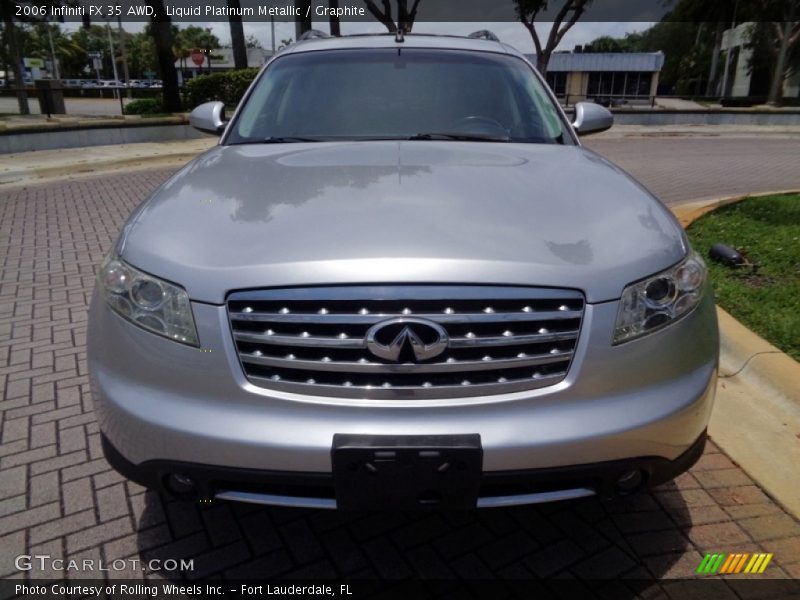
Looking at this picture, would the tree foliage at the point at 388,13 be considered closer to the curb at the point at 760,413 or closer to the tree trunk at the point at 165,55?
the tree trunk at the point at 165,55

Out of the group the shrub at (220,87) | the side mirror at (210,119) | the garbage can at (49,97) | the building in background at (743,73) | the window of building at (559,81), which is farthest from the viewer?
the window of building at (559,81)

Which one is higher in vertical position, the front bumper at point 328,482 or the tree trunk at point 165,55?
the tree trunk at point 165,55

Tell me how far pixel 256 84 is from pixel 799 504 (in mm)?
3275

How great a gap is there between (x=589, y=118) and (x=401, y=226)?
88.5 inches

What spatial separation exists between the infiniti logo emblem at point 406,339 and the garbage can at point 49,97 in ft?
67.7

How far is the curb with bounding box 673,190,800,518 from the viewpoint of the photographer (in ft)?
9.04

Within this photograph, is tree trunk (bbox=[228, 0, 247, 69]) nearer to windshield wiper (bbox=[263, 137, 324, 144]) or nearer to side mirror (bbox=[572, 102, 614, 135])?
side mirror (bbox=[572, 102, 614, 135])

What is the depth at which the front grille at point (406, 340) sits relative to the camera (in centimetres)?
178

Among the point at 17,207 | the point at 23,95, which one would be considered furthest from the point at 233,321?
the point at 23,95

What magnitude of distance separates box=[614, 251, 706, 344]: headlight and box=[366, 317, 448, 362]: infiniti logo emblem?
518 mm

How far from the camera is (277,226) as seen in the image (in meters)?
2.00

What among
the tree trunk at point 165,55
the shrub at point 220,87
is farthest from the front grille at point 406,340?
the shrub at point 220,87

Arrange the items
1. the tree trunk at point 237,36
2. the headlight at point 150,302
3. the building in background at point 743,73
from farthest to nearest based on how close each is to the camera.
A: 1. the building in background at point 743,73
2. the tree trunk at point 237,36
3. the headlight at point 150,302

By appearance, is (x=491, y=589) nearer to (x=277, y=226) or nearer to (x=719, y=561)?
(x=719, y=561)
